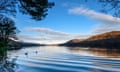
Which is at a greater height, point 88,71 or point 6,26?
point 6,26

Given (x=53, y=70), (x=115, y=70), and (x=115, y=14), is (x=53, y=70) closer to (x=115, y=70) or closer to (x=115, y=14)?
(x=115, y=70)

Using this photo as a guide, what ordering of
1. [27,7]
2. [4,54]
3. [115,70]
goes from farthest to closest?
1. [115,70]
2. [27,7]
3. [4,54]

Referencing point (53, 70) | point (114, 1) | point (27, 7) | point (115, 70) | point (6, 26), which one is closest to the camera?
point (114, 1)

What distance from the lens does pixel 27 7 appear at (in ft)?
55.6

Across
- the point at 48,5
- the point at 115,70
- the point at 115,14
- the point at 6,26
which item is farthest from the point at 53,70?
the point at 115,14

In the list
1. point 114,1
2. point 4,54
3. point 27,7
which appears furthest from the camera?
point 27,7

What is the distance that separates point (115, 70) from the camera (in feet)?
94.7

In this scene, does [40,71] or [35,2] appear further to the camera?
[40,71]

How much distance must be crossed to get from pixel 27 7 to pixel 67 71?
13900mm

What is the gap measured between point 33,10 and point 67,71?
528 inches

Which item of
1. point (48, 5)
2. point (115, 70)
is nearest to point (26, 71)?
point (115, 70)

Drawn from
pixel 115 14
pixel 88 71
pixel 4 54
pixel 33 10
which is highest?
pixel 33 10

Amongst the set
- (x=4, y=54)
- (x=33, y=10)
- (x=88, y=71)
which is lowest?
(x=88, y=71)

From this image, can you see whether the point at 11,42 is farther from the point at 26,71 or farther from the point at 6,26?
the point at 26,71
